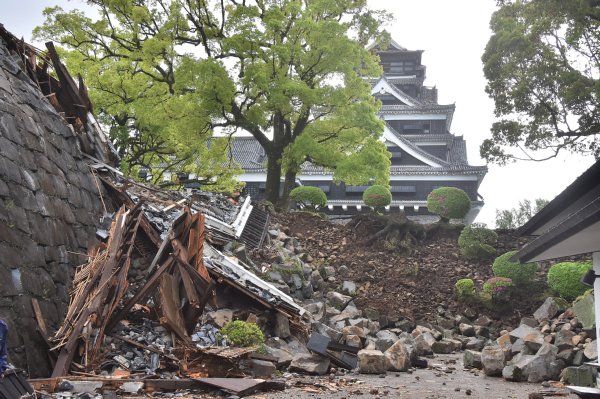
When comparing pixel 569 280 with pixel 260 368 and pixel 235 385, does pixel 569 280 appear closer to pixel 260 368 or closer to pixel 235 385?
pixel 260 368

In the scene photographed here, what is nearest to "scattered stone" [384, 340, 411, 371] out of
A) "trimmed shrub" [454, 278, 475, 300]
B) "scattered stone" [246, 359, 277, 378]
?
"scattered stone" [246, 359, 277, 378]

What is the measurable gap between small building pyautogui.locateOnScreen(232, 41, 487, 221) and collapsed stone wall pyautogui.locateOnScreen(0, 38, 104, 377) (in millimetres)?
25391

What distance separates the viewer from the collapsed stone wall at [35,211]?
651 centimetres

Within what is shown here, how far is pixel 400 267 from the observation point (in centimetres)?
1953

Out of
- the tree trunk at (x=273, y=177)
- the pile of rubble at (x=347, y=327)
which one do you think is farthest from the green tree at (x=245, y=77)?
the pile of rubble at (x=347, y=327)

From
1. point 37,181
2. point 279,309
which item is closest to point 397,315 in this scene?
point 279,309

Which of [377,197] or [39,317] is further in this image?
[377,197]

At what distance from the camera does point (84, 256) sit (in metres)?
8.54

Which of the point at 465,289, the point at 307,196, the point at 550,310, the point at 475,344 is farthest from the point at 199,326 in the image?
the point at 307,196

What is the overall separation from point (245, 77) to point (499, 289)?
11.4m

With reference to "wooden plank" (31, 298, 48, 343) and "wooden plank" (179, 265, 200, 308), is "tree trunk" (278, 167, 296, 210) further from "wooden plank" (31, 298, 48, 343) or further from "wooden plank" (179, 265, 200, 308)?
"wooden plank" (31, 298, 48, 343)

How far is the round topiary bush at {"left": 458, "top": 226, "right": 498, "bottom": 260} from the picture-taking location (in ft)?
65.8

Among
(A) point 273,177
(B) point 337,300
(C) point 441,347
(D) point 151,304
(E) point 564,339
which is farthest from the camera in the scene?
(A) point 273,177

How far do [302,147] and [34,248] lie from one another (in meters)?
14.7
